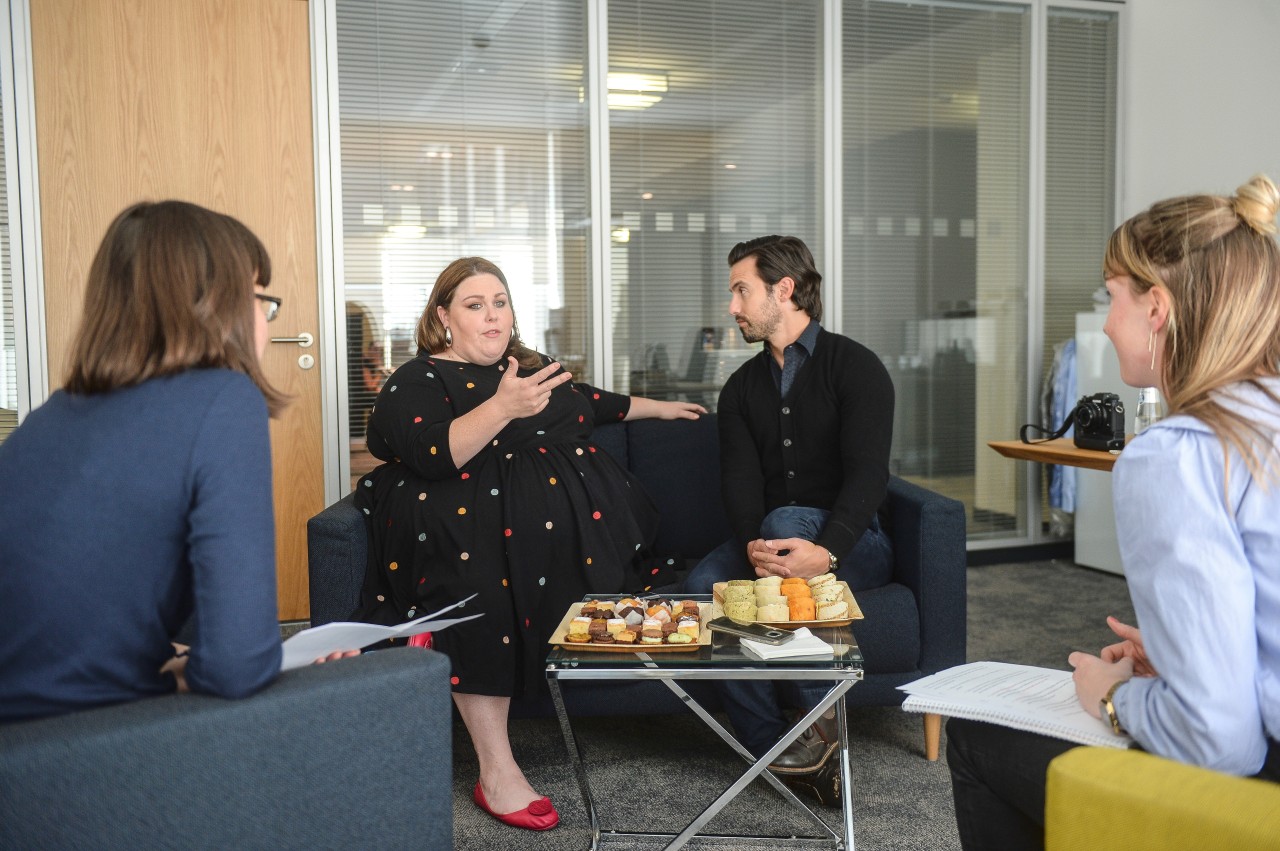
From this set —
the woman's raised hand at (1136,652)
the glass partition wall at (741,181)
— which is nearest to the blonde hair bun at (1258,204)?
the woman's raised hand at (1136,652)

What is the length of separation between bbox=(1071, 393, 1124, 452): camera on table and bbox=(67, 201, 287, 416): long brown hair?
257 cm

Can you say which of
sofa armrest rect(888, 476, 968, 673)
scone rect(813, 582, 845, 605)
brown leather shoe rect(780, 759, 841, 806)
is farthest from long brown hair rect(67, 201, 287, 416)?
sofa armrest rect(888, 476, 968, 673)

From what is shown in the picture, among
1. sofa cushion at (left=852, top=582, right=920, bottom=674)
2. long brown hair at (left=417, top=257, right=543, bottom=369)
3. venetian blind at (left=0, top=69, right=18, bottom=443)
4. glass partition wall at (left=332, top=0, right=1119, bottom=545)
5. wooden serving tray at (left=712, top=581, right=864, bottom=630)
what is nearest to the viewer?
wooden serving tray at (left=712, top=581, right=864, bottom=630)

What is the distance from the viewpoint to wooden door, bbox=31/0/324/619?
3684 mm

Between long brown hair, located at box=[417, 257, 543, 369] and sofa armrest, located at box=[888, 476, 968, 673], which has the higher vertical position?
long brown hair, located at box=[417, 257, 543, 369]

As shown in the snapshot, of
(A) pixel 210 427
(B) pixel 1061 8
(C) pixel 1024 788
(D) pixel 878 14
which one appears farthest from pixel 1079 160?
(A) pixel 210 427

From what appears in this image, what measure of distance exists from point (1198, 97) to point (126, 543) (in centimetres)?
512

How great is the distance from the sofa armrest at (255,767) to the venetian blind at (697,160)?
10.3ft

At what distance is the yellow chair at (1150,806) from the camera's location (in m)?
0.92

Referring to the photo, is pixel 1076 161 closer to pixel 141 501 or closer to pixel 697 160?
pixel 697 160

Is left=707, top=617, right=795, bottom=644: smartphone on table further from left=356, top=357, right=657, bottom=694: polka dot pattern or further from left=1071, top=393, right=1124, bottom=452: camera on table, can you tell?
left=1071, top=393, right=1124, bottom=452: camera on table

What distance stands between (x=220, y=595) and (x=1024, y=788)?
1000 mm

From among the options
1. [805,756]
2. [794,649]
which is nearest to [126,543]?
[794,649]

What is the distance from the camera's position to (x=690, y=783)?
8.25 ft
